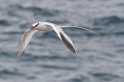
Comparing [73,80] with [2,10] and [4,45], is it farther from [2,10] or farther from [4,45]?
[2,10]

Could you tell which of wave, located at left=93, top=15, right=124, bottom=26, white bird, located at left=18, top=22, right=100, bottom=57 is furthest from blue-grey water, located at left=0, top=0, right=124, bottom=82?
white bird, located at left=18, top=22, right=100, bottom=57

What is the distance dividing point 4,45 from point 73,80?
5.21 metres

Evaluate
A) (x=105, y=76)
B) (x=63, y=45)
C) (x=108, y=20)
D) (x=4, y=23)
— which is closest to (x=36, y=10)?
(x=4, y=23)

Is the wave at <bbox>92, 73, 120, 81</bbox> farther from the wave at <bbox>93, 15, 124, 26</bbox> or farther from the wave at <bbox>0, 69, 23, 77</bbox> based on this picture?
the wave at <bbox>93, 15, 124, 26</bbox>

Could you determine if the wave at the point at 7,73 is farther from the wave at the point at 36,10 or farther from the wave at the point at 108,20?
the wave at the point at 36,10

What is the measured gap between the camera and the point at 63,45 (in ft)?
86.1

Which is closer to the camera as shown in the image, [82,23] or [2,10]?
[82,23]

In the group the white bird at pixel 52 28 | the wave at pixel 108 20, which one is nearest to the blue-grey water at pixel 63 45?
the wave at pixel 108 20

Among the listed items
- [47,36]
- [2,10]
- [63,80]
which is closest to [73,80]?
[63,80]

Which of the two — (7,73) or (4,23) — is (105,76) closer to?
(7,73)

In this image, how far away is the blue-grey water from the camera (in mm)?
23125

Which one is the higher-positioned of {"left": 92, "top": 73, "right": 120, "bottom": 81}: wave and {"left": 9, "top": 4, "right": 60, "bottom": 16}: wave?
{"left": 9, "top": 4, "right": 60, "bottom": 16}: wave

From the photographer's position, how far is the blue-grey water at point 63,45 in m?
23.1

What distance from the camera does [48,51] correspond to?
25.5 meters
